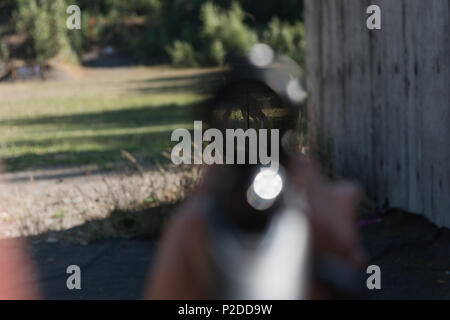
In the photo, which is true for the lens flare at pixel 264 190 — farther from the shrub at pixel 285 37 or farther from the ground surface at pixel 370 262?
the shrub at pixel 285 37

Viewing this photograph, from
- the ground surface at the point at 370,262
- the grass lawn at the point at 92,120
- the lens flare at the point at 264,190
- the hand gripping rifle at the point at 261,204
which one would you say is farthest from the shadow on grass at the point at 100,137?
the lens flare at the point at 264,190

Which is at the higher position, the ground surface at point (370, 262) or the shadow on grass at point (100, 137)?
the shadow on grass at point (100, 137)

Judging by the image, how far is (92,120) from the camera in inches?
719

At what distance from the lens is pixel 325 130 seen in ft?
25.6

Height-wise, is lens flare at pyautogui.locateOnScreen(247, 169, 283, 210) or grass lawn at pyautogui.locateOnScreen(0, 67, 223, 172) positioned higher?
lens flare at pyautogui.locateOnScreen(247, 169, 283, 210)

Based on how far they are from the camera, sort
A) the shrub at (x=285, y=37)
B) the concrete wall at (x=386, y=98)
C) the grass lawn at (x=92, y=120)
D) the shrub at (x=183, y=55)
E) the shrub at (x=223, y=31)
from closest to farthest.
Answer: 1. the concrete wall at (x=386, y=98)
2. the grass lawn at (x=92, y=120)
3. the shrub at (x=285, y=37)
4. the shrub at (x=223, y=31)
5. the shrub at (x=183, y=55)

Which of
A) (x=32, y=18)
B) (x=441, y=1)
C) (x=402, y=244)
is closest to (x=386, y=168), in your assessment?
(x=402, y=244)

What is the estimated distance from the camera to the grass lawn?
12.0 m

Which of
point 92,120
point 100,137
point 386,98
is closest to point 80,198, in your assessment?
point 386,98

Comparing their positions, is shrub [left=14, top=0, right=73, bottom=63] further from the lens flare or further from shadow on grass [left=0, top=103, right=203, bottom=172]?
the lens flare

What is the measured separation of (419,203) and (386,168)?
659 mm

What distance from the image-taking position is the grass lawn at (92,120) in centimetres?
1195

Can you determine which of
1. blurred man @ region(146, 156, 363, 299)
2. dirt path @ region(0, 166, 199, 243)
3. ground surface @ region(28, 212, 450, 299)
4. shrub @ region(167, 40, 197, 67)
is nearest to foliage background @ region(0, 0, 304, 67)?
shrub @ region(167, 40, 197, 67)

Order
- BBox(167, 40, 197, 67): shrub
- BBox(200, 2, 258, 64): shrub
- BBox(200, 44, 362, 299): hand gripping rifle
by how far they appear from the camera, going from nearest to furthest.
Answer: BBox(200, 44, 362, 299): hand gripping rifle, BBox(200, 2, 258, 64): shrub, BBox(167, 40, 197, 67): shrub
